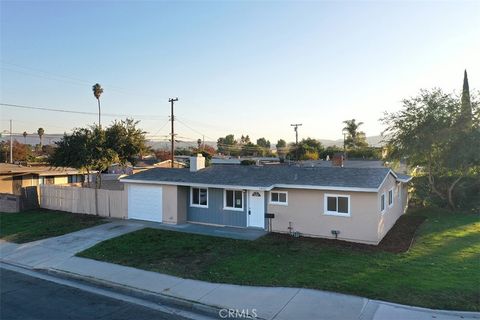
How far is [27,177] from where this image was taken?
105 ft

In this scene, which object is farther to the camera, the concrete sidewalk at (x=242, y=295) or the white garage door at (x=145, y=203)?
the white garage door at (x=145, y=203)

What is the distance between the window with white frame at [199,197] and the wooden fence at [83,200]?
4.57m

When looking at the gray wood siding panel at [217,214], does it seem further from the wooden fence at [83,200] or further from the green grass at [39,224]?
the green grass at [39,224]

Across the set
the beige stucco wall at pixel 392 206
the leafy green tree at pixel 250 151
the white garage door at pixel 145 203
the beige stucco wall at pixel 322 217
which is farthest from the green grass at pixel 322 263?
the leafy green tree at pixel 250 151

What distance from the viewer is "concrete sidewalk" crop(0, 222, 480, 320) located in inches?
350

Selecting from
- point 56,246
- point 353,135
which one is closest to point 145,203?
point 56,246

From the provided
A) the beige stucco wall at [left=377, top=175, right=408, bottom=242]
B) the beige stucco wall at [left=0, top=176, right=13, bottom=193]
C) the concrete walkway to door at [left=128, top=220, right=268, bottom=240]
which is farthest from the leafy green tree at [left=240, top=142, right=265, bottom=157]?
the concrete walkway to door at [left=128, top=220, right=268, bottom=240]

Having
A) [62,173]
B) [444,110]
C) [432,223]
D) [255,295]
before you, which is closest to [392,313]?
[255,295]

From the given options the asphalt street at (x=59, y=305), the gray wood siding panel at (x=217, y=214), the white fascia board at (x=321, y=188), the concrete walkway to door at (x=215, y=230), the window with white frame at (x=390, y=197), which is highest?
the white fascia board at (x=321, y=188)

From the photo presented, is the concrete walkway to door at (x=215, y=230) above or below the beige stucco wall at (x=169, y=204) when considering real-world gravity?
below

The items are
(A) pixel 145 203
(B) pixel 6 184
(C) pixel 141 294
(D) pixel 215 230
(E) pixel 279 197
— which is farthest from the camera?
(B) pixel 6 184

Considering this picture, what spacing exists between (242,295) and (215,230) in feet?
27.8

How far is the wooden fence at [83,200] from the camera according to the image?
2251 centimetres

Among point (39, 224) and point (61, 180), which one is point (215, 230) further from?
point (61, 180)
